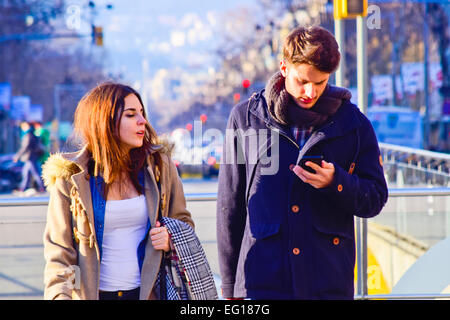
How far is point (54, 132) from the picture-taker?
41.7 m

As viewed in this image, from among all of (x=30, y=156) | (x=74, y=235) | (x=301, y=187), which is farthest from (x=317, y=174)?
(x=30, y=156)

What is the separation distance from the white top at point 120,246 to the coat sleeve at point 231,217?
0.35 meters

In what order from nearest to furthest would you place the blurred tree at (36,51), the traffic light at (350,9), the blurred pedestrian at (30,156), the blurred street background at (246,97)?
the blurred street background at (246,97) → the traffic light at (350,9) → the blurred pedestrian at (30,156) → the blurred tree at (36,51)

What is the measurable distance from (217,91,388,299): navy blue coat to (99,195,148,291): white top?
363mm

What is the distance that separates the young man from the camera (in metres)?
2.86

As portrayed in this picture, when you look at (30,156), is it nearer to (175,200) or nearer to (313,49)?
(175,200)

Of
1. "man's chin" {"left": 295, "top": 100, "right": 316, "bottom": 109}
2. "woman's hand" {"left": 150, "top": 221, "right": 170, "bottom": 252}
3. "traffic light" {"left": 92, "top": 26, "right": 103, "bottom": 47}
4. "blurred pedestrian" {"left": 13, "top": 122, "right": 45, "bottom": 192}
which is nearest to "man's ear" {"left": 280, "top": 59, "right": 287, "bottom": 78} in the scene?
"man's chin" {"left": 295, "top": 100, "right": 316, "bottom": 109}

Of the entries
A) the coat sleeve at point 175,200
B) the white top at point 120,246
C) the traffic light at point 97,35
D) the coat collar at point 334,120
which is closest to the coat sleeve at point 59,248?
the white top at point 120,246

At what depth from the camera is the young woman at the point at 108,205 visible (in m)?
3.01

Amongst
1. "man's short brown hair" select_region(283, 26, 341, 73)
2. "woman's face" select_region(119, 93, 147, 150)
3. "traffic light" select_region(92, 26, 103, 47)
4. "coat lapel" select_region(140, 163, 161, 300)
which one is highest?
"traffic light" select_region(92, 26, 103, 47)

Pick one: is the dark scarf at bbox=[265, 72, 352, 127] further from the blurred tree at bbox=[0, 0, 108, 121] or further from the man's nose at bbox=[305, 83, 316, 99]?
the blurred tree at bbox=[0, 0, 108, 121]

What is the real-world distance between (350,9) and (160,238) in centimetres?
346

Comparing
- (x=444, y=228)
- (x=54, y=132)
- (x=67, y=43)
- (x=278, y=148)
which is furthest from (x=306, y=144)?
(x=67, y=43)

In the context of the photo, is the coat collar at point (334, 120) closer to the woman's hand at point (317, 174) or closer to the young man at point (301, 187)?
the young man at point (301, 187)
